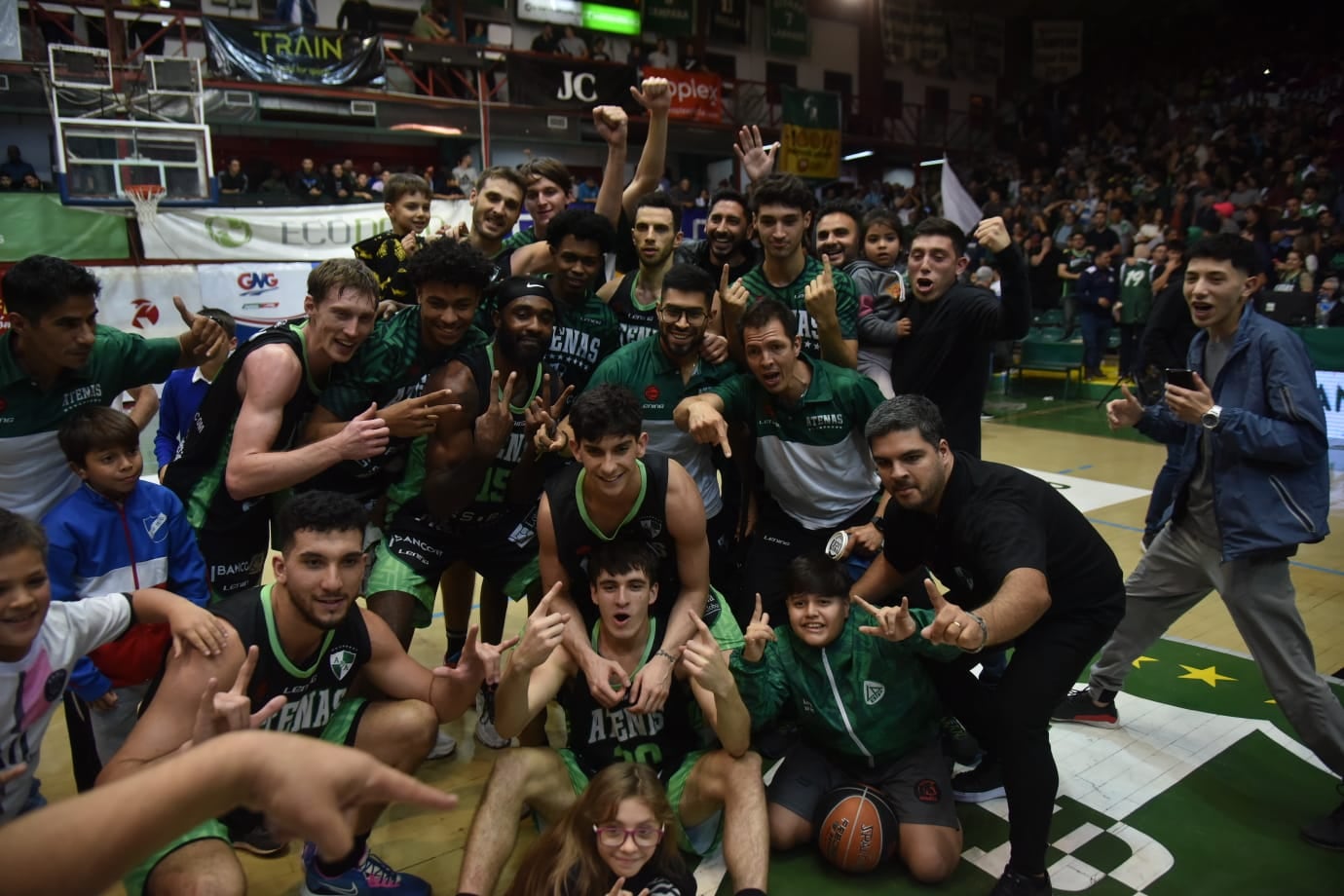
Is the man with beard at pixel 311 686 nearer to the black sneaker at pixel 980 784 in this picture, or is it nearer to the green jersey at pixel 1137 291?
the black sneaker at pixel 980 784

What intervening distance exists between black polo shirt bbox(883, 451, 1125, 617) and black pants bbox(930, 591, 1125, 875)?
0.23ft

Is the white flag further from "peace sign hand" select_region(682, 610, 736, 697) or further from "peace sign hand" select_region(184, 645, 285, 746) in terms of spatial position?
"peace sign hand" select_region(184, 645, 285, 746)

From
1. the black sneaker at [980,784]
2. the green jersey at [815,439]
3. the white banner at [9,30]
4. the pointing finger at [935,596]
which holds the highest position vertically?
the white banner at [9,30]

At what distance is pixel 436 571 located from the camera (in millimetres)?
4387

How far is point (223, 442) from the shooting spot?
3.99 metres

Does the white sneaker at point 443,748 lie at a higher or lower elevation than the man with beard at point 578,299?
lower

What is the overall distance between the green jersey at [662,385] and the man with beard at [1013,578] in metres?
1.18

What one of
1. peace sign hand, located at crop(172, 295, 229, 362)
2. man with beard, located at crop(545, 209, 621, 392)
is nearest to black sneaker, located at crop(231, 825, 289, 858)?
peace sign hand, located at crop(172, 295, 229, 362)

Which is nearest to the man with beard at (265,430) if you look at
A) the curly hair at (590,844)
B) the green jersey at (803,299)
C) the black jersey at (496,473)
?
the black jersey at (496,473)

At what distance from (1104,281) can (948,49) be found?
18.4 m

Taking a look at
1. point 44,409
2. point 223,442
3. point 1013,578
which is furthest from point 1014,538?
point 44,409

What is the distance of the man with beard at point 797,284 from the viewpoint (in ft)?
14.9

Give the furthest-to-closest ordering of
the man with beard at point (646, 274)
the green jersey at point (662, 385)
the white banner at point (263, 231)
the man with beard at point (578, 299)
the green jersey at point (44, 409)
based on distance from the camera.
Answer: the white banner at point (263, 231) → the man with beard at point (646, 274) → the man with beard at point (578, 299) → the green jersey at point (662, 385) → the green jersey at point (44, 409)

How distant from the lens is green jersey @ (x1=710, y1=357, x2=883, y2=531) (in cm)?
438
